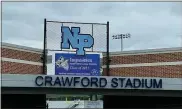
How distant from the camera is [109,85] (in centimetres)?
2588

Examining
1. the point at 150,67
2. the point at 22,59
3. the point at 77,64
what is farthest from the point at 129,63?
the point at 77,64

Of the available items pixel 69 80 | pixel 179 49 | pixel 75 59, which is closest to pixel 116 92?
pixel 69 80

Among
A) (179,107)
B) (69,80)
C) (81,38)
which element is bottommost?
(179,107)

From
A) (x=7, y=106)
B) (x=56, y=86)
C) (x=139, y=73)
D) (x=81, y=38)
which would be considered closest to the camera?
(x=56, y=86)

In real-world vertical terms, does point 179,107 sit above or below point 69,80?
below

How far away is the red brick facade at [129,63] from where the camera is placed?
4178cm

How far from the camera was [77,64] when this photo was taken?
102 feet

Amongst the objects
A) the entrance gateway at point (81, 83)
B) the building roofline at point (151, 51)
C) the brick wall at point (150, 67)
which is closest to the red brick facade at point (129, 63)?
the brick wall at point (150, 67)

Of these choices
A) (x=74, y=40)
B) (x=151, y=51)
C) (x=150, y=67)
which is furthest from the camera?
(x=150, y=67)

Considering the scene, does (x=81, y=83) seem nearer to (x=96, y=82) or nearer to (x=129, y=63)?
(x=96, y=82)

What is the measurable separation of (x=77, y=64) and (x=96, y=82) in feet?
18.3

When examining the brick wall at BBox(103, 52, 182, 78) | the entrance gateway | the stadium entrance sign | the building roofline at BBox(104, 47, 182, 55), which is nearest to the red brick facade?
the brick wall at BBox(103, 52, 182, 78)

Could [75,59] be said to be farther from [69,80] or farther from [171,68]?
[171,68]

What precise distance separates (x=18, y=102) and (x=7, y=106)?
4.01 ft
